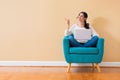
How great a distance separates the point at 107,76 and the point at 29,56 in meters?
1.80

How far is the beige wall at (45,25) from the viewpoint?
514cm

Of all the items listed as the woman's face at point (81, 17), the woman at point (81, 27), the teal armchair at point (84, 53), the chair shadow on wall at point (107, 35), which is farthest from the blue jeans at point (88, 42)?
the chair shadow on wall at point (107, 35)

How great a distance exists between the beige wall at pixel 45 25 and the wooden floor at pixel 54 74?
427 mm

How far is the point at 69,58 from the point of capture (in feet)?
15.0

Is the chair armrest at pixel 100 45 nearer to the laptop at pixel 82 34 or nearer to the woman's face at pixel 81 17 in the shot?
the laptop at pixel 82 34

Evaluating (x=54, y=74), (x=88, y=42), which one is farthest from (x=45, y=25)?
(x=54, y=74)

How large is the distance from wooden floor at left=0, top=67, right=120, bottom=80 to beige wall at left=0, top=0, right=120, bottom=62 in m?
0.43

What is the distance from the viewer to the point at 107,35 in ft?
17.1

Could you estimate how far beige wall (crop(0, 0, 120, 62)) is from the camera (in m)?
5.14

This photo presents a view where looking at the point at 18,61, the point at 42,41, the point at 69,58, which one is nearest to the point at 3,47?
the point at 18,61

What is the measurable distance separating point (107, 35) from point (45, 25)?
1293 millimetres

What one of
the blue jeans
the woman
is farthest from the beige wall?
the blue jeans

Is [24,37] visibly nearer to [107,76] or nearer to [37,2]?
[37,2]

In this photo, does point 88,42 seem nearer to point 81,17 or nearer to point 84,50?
point 84,50
